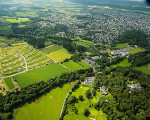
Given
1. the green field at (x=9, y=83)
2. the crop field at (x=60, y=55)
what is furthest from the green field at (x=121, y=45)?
the green field at (x=9, y=83)

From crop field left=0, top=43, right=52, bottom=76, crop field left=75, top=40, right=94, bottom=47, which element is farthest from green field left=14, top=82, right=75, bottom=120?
crop field left=75, top=40, right=94, bottom=47

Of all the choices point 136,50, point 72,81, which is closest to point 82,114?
point 72,81

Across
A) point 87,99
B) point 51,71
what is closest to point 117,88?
point 87,99

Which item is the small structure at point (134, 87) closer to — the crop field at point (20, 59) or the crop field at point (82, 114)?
the crop field at point (82, 114)

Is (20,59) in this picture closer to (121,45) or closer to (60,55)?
(60,55)

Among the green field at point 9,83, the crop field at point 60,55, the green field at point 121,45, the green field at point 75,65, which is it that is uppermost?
the green field at point 121,45

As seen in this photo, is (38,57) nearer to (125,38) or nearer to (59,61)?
(59,61)

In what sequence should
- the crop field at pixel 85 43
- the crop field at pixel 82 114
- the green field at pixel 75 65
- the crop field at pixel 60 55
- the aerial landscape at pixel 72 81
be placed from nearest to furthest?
the crop field at pixel 82 114 → the aerial landscape at pixel 72 81 → the green field at pixel 75 65 → the crop field at pixel 60 55 → the crop field at pixel 85 43
